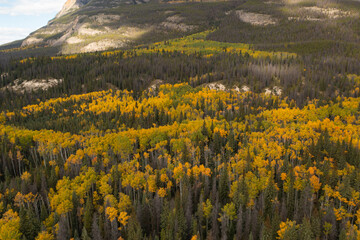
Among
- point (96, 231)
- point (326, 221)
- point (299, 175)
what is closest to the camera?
point (96, 231)

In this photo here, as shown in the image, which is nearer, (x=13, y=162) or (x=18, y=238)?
(x=18, y=238)

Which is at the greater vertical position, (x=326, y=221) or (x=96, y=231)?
(x=96, y=231)

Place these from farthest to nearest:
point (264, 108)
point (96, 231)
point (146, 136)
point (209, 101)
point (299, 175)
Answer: point (209, 101) < point (264, 108) < point (146, 136) < point (299, 175) < point (96, 231)

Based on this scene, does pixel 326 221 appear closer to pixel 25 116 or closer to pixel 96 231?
pixel 96 231

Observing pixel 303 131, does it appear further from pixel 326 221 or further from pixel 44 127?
pixel 44 127

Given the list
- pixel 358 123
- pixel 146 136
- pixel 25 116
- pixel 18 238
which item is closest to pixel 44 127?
pixel 25 116

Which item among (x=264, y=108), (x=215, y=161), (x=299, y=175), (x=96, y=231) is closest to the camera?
(x=96, y=231)

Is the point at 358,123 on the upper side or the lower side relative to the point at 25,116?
lower

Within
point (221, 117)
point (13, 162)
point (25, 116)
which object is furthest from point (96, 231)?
point (25, 116)

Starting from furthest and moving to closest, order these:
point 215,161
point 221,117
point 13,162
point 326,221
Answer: point 221,117 → point 13,162 → point 215,161 → point 326,221
